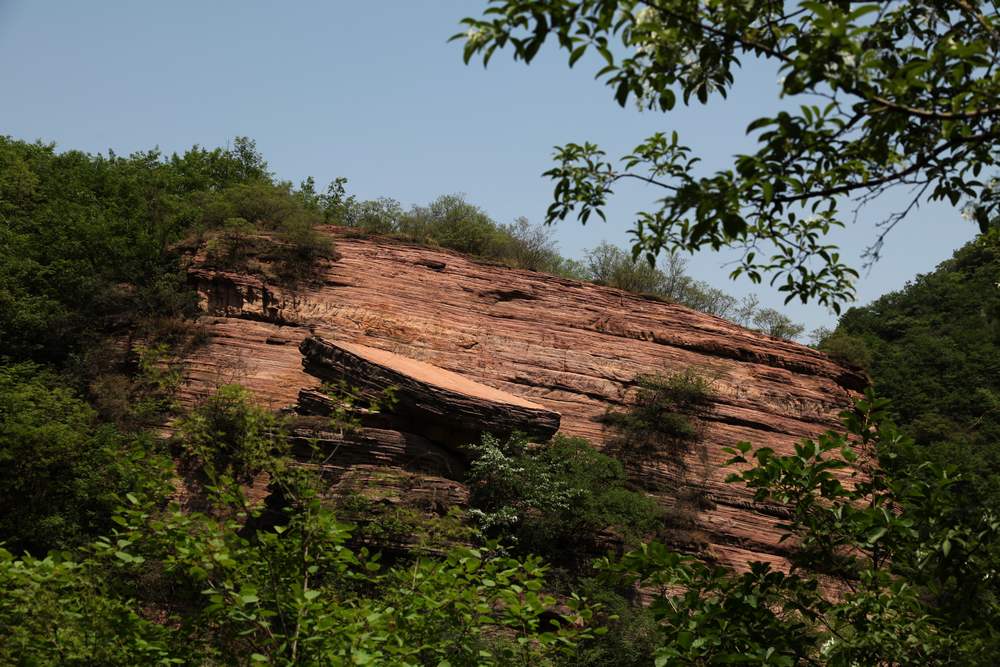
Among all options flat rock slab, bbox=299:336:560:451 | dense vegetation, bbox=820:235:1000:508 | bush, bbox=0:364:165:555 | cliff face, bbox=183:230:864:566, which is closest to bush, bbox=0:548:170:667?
bush, bbox=0:364:165:555

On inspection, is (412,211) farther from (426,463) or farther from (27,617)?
(27,617)

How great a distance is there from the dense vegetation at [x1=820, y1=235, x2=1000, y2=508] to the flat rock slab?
15127 millimetres

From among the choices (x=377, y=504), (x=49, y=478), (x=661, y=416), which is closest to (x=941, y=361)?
(x=661, y=416)

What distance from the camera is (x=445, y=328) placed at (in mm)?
26984

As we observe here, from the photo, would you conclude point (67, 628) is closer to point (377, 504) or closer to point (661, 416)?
point (377, 504)

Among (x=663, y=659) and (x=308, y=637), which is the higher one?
(x=663, y=659)

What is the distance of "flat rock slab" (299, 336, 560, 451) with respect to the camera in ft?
67.1

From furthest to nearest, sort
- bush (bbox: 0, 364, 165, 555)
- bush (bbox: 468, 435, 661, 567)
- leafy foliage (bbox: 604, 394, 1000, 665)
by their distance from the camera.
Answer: bush (bbox: 468, 435, 661, 567) < bush (bbox: 0, 364, 165, 555) < leafy foliage (bbox: 604, 394, 1000, 665)

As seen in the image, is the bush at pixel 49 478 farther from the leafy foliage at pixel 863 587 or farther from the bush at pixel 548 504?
the leafy foliage at pixel 863 587

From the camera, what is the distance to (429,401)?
20812mm

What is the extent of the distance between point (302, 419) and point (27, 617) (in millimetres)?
11968

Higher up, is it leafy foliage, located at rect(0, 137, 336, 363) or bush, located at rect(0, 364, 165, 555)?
leafy foliage, located at rect(0, 137, 336, 363)

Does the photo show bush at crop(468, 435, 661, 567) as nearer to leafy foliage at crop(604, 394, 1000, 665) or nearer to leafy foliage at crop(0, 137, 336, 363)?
leafy foliage at crop(0, 137, 336, 363)

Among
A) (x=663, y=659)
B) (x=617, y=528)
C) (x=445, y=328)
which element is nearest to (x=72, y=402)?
(x=445, y=328)
